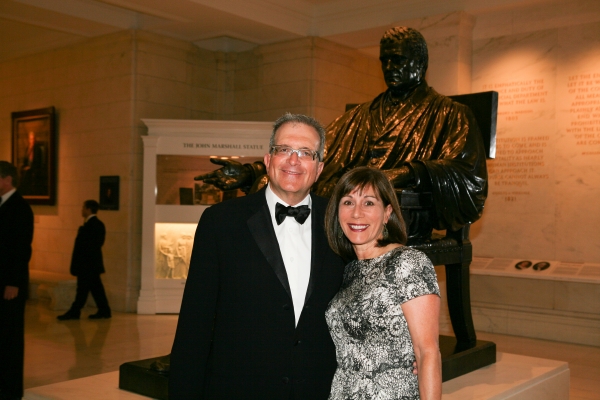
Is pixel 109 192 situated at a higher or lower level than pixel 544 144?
lower

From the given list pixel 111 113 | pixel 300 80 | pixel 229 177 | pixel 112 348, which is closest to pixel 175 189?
pixel 111 113

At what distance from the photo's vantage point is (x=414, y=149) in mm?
4188

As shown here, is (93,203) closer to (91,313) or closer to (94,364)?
(91,313)

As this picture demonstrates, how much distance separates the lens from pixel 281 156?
2354 millimetres

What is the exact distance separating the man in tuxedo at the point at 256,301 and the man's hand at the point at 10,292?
309cm

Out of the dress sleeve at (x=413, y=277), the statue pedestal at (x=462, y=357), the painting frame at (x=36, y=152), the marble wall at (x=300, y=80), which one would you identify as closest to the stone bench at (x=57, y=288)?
the painting frame at (x=36, y=152)

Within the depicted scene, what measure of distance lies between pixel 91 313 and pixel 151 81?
11.7 feet

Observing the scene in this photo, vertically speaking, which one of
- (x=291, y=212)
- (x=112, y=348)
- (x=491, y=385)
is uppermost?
(x=291, y=212)

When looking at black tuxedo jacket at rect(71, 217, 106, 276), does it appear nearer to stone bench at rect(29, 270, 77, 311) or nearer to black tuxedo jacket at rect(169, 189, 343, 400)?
stone bench at rect(29, 270, 77, 311)

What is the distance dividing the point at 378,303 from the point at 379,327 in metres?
0.09

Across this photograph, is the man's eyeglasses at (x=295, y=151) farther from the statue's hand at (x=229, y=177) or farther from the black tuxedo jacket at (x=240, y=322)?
the statue's hand at (x=229, y=177)

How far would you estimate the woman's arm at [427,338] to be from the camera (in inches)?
89.0

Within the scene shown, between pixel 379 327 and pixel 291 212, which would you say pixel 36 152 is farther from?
pixel 379 327

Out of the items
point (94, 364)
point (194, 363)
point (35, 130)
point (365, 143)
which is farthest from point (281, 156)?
point (35, 130)
